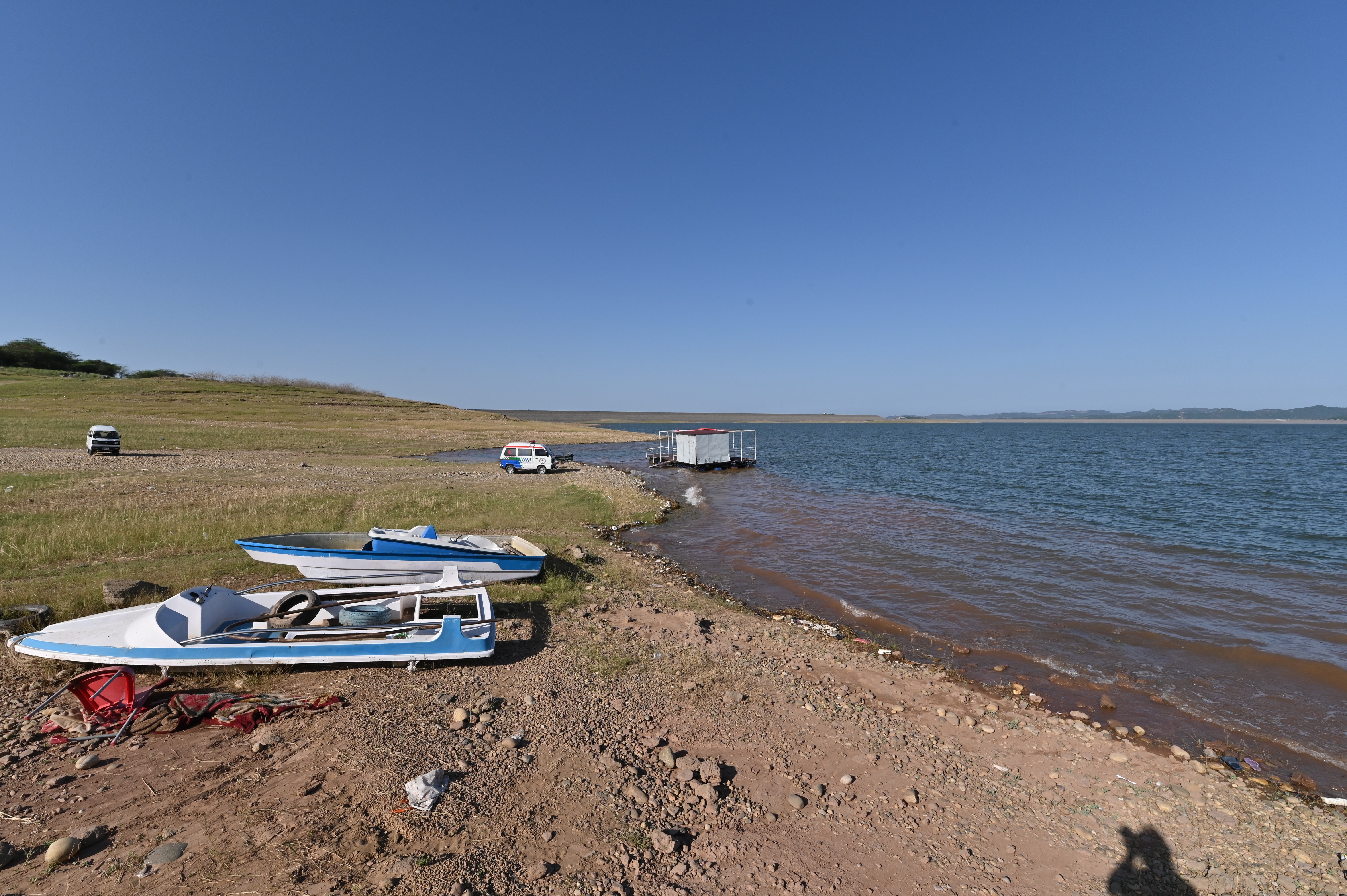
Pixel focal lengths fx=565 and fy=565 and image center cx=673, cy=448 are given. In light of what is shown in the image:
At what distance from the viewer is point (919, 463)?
189 feet

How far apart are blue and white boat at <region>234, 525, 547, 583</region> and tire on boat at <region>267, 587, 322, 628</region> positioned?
1085 millimetres

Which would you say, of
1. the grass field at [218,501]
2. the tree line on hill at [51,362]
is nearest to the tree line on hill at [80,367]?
the tree line on hill at [51,362]

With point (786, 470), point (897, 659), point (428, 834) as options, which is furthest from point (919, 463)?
point (428, 834)

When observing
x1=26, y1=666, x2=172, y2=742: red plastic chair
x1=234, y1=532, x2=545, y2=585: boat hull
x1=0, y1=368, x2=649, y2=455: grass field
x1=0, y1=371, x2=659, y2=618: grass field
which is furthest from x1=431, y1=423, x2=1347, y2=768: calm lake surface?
x1=0, y1=368, x2=649, y2=455: grass field

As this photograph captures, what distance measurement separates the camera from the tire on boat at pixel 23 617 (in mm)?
8391

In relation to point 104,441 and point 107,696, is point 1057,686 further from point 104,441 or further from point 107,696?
point 104,441

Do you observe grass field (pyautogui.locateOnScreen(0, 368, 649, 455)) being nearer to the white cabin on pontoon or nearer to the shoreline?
the white cabin on pontoon

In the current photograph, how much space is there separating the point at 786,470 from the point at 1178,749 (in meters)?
42.3

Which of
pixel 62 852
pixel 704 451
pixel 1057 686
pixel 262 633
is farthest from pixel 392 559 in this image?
pixel 704 451

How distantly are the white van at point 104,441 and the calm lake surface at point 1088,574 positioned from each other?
1338 inches

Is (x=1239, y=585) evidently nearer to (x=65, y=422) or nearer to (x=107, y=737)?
(x=107, y=737)

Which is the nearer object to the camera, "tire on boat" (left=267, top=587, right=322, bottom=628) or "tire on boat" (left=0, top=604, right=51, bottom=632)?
"tire on boat" (left=0, top=604, right=51, bottom=632)

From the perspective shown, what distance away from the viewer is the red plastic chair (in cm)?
637

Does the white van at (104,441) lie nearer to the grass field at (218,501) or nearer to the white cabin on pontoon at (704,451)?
the grass field at (218,501)
